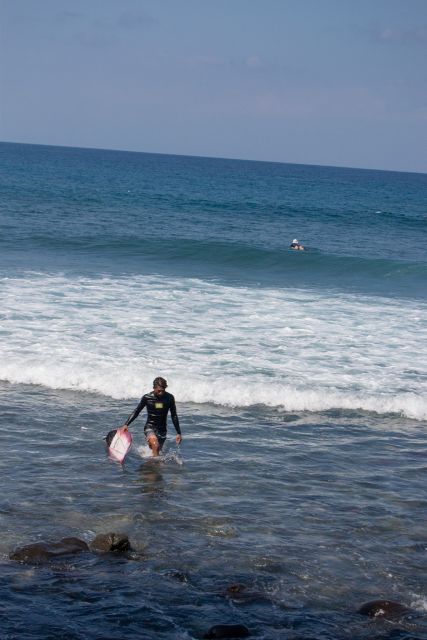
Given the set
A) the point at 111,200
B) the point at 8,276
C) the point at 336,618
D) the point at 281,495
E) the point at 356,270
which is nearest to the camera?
the point at 336,618

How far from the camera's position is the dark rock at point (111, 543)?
10.6 metres

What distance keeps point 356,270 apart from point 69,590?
2965 cm

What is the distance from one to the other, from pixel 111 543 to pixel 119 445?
10.7ft

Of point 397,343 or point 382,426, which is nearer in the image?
point 382,426

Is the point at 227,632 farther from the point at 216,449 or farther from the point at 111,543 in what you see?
the point at 216,449

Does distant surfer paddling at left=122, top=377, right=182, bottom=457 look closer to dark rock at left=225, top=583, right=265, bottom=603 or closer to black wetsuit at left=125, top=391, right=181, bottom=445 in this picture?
black wetsuit at left=125, top=391, right=181, bottom=445

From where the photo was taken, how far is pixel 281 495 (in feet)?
42.2

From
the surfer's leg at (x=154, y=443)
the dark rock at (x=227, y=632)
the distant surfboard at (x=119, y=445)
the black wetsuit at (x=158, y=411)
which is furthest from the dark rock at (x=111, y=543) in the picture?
the black wetsuit at (x=158, y=411)

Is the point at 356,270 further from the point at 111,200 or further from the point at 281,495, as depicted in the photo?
the point at 111,200

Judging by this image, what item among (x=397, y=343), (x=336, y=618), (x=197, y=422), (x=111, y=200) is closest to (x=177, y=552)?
(x=336, y=618)

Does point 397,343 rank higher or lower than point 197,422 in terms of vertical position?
higher

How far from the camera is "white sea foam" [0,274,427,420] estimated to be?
18.2 metres

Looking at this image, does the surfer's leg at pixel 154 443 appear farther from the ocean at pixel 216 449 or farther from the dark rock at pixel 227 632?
the dark rock at pixel 227 632

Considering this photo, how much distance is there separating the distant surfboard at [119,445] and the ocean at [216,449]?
19cm
